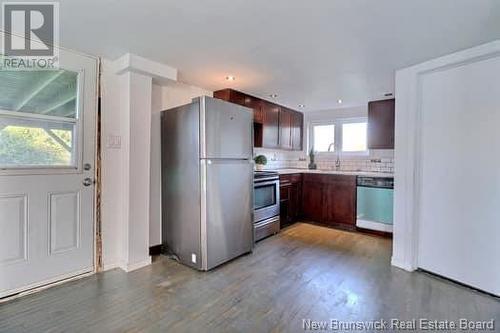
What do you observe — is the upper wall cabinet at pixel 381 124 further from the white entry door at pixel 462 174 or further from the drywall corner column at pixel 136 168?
the drywall corner column at pixel 136 168

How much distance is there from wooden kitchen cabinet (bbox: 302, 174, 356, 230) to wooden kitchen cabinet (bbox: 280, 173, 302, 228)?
134 millimetres

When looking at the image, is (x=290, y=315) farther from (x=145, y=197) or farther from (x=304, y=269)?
(x=145, y=197)

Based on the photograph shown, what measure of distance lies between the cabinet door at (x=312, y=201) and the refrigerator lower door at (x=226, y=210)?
1768 mm

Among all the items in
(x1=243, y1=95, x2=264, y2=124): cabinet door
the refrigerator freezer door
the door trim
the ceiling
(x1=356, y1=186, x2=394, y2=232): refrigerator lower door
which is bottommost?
the door trim

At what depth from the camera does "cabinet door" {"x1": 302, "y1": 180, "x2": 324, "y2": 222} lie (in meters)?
4.46

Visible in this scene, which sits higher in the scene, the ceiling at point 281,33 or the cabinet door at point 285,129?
the ceiling at point 281,33

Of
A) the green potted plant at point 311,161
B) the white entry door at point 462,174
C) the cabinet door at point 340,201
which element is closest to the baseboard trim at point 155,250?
the cabinet door at point 340,201

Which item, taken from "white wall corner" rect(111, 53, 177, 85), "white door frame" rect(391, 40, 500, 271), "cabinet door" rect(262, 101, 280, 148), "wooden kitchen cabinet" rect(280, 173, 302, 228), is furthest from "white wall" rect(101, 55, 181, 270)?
"white door frame" rect(391, 40, 500, 271)

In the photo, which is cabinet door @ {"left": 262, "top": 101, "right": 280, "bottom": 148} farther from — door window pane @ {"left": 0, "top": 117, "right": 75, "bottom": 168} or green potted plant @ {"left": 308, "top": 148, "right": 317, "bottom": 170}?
door window pane @ {"left": 0, "top": 117, "right": 75, "bottom": 168}

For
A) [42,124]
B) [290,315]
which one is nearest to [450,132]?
[290,315]

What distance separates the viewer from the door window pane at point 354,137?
4.75 meters

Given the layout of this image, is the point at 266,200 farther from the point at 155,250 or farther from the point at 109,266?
the point at 109,266

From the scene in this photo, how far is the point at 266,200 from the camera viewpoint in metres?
3.72

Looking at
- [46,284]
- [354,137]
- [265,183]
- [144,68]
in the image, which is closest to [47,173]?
[46,284]
